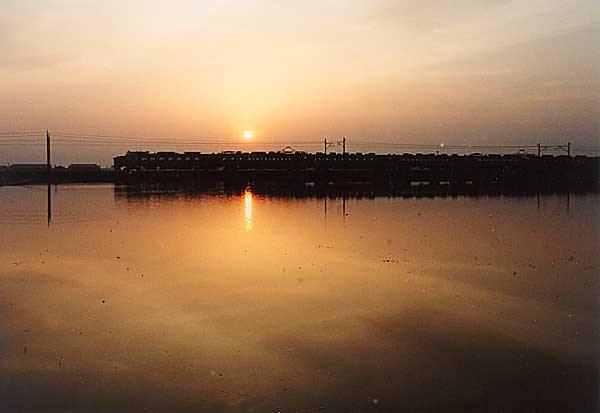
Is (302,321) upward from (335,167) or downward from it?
downward

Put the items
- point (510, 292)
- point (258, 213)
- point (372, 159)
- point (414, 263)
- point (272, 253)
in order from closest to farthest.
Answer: point (510, 292) → point (414, 263) → point (272, 253) → point (258, 213) → point (372, 159)

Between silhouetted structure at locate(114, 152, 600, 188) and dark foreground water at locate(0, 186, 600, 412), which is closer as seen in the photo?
dark foreground water at locate(0, 186, 600, 412)

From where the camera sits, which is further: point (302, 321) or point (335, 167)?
point (335, 167)

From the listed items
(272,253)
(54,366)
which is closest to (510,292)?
(272,253)

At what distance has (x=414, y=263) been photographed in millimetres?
12922

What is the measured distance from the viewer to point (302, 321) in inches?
340

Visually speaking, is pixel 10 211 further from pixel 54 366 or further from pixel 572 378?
pixel 572 378

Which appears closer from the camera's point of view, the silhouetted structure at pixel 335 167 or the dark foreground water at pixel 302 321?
the dark foreground water at pixel 302 321

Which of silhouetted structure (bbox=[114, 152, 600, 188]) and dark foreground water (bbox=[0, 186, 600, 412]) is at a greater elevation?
silhouetted structure (bbox=[114, 152, 600, 188])

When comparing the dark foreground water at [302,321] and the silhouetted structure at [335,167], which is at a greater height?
the silhouetted structure at [335,167]

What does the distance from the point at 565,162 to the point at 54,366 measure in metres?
78.1

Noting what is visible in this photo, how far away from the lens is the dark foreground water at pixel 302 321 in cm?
623

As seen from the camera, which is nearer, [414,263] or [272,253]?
[414,263]

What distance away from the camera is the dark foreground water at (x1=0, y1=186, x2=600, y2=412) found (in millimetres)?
6230
